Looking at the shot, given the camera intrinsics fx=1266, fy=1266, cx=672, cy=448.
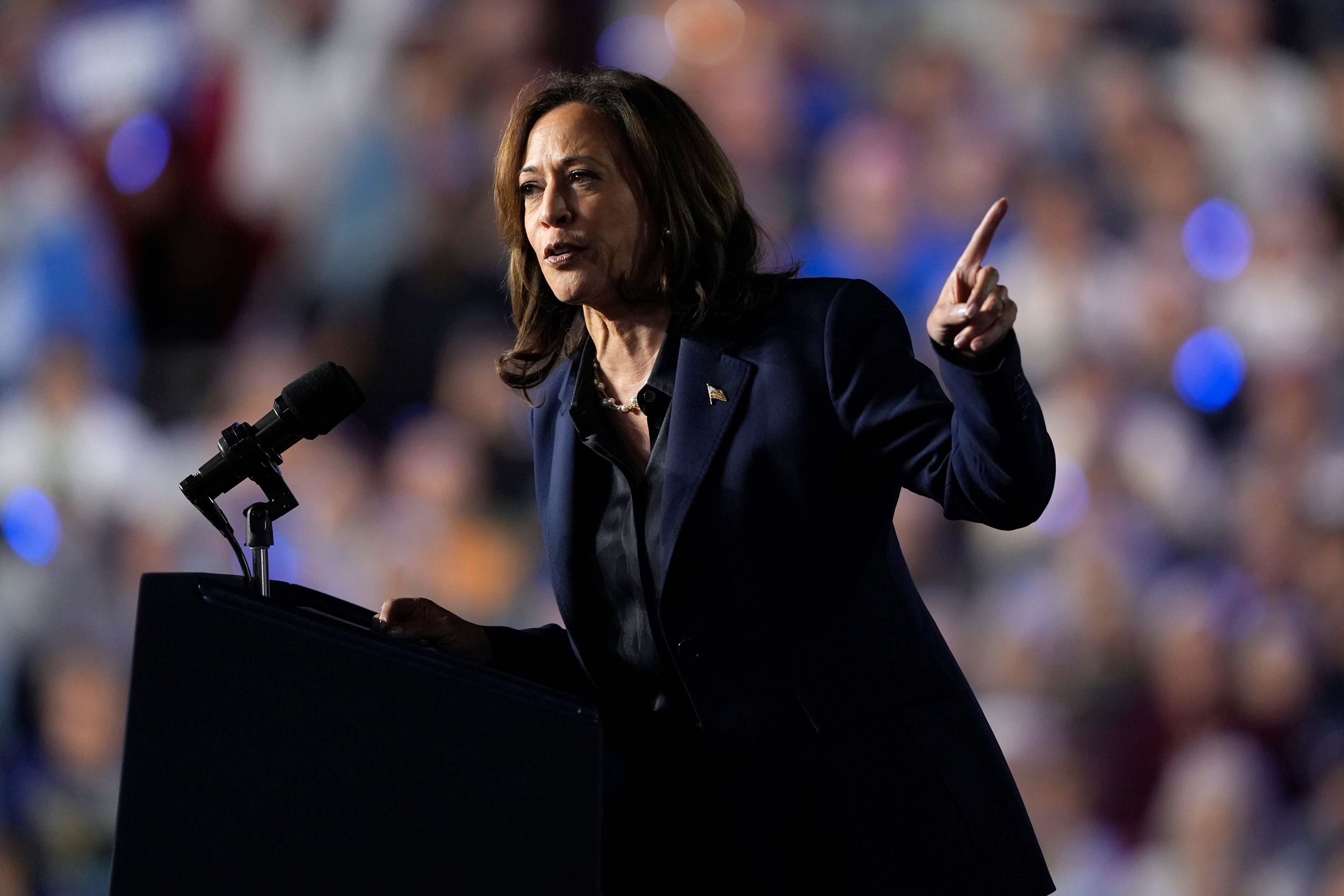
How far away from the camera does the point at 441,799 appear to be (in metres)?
1.05

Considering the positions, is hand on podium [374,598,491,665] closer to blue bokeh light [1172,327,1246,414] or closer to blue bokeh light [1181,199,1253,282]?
blue bokeh light [1172,327,1246,414]

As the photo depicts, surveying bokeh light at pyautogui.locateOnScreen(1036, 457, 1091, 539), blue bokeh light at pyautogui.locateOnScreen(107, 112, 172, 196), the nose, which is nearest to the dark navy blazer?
the nose

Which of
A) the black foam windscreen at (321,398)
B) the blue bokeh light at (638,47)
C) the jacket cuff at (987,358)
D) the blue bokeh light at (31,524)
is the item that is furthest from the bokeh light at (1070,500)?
the blue bokeh light at (31,524)

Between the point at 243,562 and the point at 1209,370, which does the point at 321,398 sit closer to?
the point at 243,562

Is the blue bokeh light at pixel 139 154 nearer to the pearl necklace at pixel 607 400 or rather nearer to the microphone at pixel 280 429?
the pearl necklace at pixel 607 400

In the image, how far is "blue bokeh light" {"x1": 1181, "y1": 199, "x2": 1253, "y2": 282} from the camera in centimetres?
317

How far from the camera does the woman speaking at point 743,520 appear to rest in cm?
132

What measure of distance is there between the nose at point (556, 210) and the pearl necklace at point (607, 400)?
216 mm

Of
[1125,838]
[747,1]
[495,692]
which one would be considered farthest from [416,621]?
[747,1]

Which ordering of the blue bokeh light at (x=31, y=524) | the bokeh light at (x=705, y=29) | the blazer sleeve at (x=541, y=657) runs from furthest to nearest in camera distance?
the blue bokeh light at (x=31, y=524) < the bokeh light at (x=705, y=29) < the blazer sleeve at (x=541, y=657)

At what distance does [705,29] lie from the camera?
362 centimetres

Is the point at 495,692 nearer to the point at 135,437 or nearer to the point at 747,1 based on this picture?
the point at 747,1

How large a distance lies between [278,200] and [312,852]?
11.2ft

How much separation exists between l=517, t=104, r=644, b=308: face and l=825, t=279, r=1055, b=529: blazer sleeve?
0.93 feet
